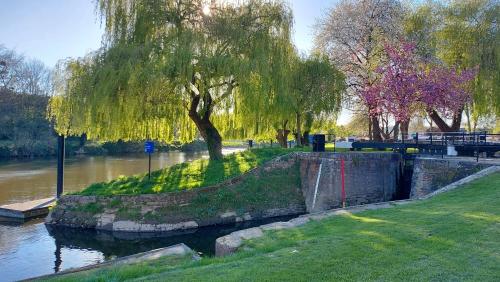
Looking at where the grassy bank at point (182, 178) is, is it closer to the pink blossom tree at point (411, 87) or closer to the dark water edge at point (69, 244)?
the dark water edge at point (69, 244)

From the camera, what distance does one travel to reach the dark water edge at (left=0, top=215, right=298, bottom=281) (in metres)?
10.9

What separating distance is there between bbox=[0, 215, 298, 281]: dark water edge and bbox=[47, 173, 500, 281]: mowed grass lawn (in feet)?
14.1

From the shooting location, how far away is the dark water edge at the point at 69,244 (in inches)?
430

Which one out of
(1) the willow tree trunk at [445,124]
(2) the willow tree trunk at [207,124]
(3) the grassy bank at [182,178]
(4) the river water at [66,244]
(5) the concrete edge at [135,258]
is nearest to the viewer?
(5) the concrete edge at [135,258]

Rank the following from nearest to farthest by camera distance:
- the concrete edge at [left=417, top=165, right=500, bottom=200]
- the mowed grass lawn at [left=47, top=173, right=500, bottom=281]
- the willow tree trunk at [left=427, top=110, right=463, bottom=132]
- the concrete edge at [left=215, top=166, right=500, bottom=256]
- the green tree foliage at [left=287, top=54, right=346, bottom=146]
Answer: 1. the mowed grass lawn at [left=47, top=173, right=500, bottom=281]
2. the concrete edge at [left=215, top=166, right=500, bottom=256]
3. the concrete edge at [left=417, top=165, right=500, bottom=200]
4. the green tree foliage at [left=287, top=54, right=346, bottom=146]
5. the willow tree trunk at [left=427, top=110, right=463, bottom=132]

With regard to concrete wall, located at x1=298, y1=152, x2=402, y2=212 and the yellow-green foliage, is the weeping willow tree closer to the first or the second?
the yellow-green foliage

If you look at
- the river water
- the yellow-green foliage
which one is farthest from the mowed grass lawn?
the yellow-green foliage

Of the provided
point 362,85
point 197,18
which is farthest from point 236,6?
point 362,85

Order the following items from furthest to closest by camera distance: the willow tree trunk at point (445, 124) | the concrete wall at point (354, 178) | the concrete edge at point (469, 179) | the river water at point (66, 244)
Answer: the willow tree trunk at point (445, 124) → the concrete wall at point (354, 178) → the concrete edge at point (469, 179) → the river water at point (66, 244)

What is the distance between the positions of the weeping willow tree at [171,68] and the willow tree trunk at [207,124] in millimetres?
49

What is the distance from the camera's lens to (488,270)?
4.98m

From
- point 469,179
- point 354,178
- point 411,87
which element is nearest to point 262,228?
point 469,179

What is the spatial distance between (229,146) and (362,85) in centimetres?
4342

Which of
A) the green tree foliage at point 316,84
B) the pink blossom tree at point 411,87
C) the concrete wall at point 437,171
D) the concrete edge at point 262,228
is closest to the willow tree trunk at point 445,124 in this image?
the pink blossom tree at point 411,87
